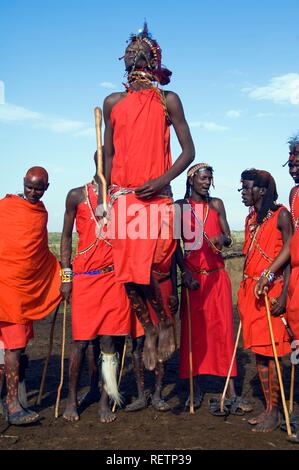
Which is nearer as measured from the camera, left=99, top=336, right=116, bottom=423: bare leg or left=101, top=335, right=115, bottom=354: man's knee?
left=99, top=336, right=116, bottom=423: bare leg

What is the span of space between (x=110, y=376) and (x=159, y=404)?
73cm

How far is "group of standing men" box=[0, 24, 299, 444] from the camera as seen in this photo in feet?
15.4

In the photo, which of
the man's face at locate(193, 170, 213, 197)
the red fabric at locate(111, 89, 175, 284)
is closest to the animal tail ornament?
the red fabric at locate(111, 89, 175, 284)

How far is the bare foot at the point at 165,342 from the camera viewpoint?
4.67 meters

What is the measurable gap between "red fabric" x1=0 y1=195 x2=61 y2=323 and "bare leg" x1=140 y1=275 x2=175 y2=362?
5.97ft

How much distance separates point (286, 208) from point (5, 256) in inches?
122

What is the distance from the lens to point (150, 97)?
4.82m

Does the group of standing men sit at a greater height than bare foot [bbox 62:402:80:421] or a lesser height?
greater

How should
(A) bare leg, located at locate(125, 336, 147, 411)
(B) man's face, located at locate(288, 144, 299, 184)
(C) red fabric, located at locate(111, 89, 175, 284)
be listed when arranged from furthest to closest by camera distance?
(A) bare leg, located at locate(125, 336, 147, 411), (B) man's face, located at locate(288, 144, 299, 184), (C) red fabric, located at locate(111, 89, 175, 284)

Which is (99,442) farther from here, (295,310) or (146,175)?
(146,175)

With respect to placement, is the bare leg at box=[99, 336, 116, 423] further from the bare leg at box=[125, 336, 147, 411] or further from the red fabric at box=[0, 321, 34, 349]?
the red fabric at box=[0, 321, 34, 349]

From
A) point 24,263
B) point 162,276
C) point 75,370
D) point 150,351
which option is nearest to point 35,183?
point 24,263

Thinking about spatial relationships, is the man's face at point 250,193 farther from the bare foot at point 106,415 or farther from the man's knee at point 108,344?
the bare foot at point 106,415

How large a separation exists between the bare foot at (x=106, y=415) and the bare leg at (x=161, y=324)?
1464mm
